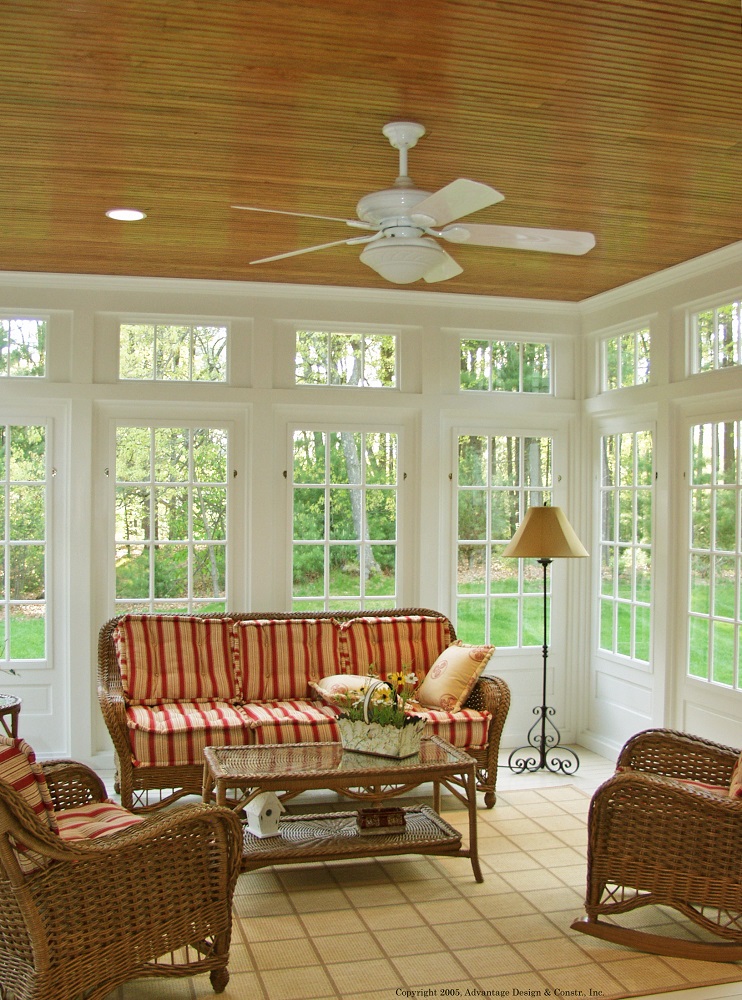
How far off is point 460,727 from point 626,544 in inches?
67.8

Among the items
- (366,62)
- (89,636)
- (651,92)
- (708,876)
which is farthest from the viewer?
(89,636)

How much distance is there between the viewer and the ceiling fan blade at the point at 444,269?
11.9ft

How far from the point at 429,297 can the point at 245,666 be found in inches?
97.6

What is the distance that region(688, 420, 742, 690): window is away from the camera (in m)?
4.92

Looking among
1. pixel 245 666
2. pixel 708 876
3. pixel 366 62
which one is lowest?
pixel 708 876

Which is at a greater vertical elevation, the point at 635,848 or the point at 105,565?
the point at 105,565

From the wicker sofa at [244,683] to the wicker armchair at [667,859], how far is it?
1453mm

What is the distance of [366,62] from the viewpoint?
2.81 m

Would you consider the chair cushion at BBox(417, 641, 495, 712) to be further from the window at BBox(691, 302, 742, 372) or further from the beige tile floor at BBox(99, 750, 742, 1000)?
the window at BBox(691, 302, 742, 372)

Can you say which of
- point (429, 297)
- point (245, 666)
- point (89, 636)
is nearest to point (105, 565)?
Result: point (89, 636)

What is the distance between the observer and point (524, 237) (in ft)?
11.0

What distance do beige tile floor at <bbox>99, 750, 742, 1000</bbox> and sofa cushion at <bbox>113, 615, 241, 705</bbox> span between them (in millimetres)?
1268

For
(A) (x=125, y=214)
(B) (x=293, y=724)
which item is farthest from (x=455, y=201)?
(B) (x=293, y=724)

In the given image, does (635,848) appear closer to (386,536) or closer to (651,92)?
(651,92)
